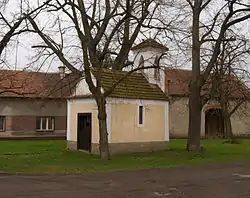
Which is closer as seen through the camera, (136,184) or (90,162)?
(136,184)

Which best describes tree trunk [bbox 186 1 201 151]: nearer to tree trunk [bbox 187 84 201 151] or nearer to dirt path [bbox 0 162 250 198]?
tree trunk [bbox 187 84 201 151]

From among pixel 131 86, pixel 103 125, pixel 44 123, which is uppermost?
pixel 131 86

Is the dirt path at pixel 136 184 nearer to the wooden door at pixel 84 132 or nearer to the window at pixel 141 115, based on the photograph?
the wooden door at pixel 84 132

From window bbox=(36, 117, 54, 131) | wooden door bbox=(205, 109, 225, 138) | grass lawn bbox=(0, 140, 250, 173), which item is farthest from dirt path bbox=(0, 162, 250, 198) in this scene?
wooden door bbox=(205, 109, 225, 138)

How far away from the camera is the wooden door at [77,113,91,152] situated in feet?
95.5

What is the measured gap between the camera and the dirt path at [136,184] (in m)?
13.1

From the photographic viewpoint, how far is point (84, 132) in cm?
2966

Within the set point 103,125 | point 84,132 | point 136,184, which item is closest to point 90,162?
point 103,125

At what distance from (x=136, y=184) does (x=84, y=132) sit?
1459cm

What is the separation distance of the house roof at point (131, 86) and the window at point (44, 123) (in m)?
16.8

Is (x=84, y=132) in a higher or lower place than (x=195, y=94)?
lower

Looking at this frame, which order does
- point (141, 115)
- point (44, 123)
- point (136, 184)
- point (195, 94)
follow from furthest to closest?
point (44, 123), point (141, 115), point (195, 94), point (136, 184)

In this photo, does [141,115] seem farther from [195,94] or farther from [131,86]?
[195,94]

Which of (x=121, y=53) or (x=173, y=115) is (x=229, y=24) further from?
(x=173, y=115)
